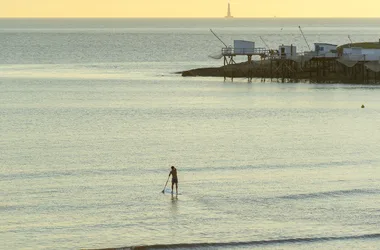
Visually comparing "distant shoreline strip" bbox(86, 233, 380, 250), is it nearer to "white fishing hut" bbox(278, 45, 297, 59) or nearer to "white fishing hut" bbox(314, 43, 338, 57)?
"white fishing hut" bbox(314, 43, 338, 57)

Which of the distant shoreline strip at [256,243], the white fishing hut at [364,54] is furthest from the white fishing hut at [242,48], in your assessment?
the distant shoreline strip at [256,243]

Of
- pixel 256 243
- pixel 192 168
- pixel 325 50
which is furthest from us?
pixel 325 50

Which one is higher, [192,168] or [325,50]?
[325,50]

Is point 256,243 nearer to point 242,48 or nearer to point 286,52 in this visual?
point 286,52

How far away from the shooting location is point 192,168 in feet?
197

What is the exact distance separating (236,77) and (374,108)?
3454 centimetres

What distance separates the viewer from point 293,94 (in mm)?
107750

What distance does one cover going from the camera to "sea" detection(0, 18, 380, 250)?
4403 cm

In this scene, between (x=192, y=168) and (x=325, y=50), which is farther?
(x=325, y=50)

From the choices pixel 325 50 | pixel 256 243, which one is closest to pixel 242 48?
pixel 325 50

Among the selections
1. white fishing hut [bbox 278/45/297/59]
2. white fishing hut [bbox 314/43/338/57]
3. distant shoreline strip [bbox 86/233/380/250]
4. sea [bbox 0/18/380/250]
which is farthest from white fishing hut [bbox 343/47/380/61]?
distant shoreline strip [bbox 86/233/380/250]

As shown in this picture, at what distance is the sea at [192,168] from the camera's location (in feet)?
144

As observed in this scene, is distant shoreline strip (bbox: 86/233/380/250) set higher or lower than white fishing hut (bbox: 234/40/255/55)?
lower

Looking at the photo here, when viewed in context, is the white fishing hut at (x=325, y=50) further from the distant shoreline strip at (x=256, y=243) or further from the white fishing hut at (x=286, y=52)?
the distant shoreline strip at (x=256, y=243)
